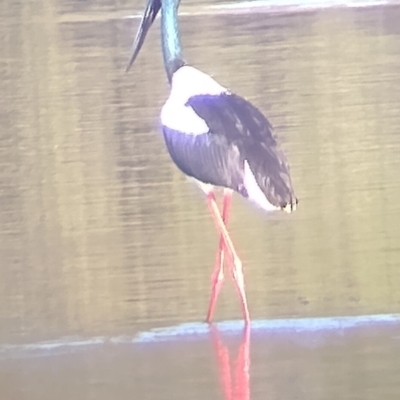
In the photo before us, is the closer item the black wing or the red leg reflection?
the red leg reflection

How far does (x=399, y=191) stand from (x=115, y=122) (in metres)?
0.68

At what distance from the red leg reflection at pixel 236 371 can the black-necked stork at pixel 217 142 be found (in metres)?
0.24

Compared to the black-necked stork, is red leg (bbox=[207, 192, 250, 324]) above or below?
below

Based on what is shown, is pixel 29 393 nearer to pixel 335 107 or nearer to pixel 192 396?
pixel 192 396

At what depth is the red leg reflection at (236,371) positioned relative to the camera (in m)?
1.05

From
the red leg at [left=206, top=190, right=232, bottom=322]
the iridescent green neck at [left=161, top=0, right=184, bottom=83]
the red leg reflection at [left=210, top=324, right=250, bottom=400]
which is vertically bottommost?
the red leg at [left=206, top=190, right=232, bottom=322]

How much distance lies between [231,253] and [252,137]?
27cm

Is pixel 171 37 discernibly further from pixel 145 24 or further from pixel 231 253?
pixel 231 253

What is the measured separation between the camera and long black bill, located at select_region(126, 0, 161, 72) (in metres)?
1.69

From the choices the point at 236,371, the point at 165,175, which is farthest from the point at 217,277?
the point at 236,371

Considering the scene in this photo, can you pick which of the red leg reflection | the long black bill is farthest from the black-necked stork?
the red leg reflection

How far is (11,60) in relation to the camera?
5.51 ft

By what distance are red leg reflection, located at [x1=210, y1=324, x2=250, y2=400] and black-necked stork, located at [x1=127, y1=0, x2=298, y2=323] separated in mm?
238

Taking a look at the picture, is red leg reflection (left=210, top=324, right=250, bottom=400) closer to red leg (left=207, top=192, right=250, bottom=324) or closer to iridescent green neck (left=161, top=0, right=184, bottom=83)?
red leg (left=207, top=192, right=250, bottom=324)
